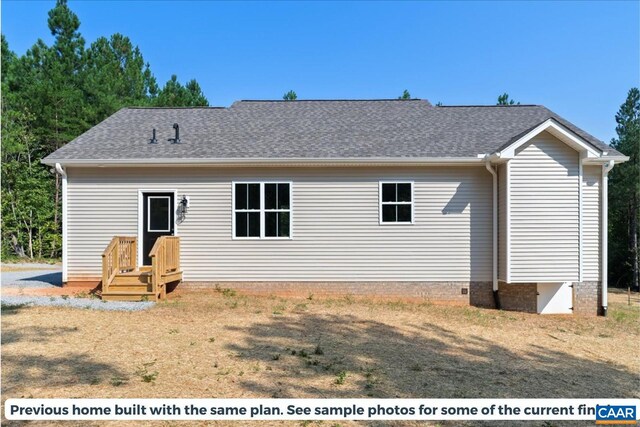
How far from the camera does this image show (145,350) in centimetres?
650

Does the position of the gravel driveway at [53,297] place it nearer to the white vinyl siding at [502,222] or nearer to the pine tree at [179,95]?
the white vinyl siding at [502,222]

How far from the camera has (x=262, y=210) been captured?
11250mm

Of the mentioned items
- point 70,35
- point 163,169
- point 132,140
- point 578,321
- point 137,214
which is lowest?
point 578,321

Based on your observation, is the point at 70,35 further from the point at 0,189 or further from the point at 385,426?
the point at 385,426

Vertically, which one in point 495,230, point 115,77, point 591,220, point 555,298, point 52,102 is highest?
point 115,77

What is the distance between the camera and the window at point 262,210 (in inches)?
443

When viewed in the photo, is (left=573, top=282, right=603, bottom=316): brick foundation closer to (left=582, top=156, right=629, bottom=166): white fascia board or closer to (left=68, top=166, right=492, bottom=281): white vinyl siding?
(left=68, top=166, right=492, bottom=281): white vinyl siding

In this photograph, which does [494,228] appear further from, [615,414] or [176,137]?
[176,137]

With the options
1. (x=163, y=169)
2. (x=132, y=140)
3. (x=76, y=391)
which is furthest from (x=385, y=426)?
(x=132, y=140)

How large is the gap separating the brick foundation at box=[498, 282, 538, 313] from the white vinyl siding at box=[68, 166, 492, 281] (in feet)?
2.13

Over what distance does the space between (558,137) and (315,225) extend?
6072mm

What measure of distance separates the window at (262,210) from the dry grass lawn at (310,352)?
1954mm

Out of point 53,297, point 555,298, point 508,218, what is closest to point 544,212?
point 508,218

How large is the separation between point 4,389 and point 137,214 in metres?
6.65
